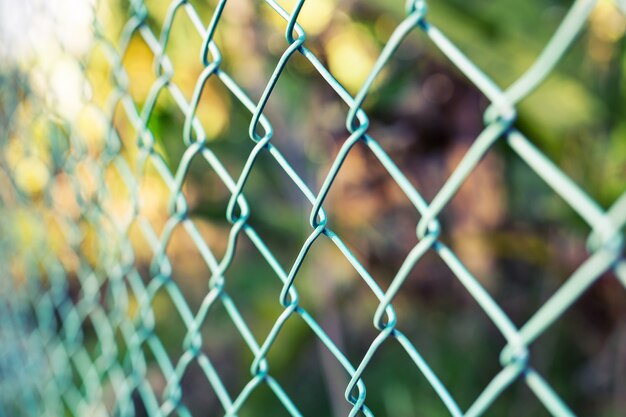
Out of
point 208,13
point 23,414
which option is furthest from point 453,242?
point 23,414

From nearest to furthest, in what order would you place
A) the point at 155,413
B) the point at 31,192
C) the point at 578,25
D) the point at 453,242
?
the point at 578,25 → the point at 155,413 → the point at 31,192 → the point at 453,242

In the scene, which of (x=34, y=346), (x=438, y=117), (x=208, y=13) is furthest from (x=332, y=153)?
(x=34, y=346)

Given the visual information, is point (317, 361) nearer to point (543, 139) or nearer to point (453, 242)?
point (453, 242)

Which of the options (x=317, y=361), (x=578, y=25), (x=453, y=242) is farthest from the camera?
(x=317, y=361)

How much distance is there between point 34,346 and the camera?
113 centimetres

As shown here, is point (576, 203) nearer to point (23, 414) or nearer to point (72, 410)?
point (72, 410)

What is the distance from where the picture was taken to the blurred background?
101 cm

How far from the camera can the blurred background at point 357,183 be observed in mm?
1015

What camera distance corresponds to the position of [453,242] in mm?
1373

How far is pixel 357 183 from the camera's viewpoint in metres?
1.56

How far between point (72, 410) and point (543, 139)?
0.93 m

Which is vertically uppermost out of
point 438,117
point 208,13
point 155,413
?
point 208,13

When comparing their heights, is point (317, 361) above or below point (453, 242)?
above

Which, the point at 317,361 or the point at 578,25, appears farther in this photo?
the point at 317,361
